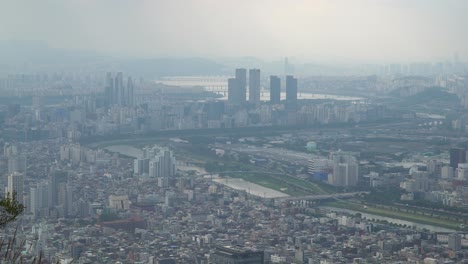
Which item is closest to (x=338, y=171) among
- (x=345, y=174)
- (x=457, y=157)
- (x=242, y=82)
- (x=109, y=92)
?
(x=345, y=174)

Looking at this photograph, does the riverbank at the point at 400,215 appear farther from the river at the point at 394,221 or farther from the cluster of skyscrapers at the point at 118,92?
the cluster of skyscrapers at the point at 118,92

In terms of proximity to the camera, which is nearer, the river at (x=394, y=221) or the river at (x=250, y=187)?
the river at (x=394, y=221)

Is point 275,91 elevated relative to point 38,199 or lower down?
elevated

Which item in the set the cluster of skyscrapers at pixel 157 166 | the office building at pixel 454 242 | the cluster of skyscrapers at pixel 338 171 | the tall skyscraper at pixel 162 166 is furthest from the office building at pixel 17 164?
the office building at pixel 454 242

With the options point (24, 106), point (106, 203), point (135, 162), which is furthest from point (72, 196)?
point (24, 106)

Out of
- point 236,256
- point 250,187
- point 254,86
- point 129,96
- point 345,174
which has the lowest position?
point 250,187

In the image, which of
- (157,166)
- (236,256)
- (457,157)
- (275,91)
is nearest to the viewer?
(236,256)

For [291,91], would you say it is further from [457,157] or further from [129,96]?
[457,157]
